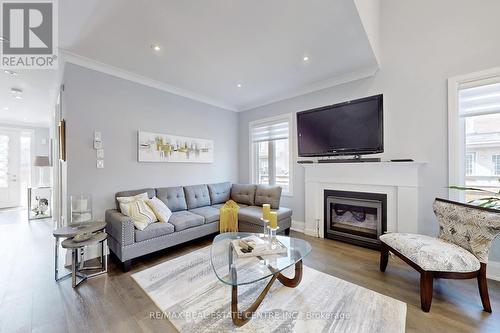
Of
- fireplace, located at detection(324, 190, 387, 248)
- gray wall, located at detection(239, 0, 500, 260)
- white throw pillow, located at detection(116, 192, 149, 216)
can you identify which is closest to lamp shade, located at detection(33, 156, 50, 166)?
white throw pillow, located at detection(116, 192, 149, 216)

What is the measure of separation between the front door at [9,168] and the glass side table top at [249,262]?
747 centimetres

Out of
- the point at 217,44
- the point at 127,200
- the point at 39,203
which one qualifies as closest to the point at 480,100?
the point at 217,44

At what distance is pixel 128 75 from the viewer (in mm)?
3148

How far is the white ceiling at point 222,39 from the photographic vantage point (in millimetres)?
1964

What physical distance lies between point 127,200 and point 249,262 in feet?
6.60

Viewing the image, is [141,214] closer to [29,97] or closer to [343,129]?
[343,129]

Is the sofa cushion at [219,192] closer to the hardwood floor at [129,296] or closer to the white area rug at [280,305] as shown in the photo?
the hardwood floor at [129,296]

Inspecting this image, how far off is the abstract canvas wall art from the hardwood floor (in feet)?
5.14

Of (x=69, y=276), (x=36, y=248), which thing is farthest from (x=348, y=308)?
(x=36, y=248)

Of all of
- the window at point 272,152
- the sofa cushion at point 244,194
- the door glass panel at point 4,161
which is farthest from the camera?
the door glass panel at point 4,161

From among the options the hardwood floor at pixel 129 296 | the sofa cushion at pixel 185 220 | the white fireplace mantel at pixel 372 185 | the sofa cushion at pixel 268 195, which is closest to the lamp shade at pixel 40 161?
the hardwood floor at pixel 129 296

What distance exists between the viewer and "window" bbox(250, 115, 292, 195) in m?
4.17

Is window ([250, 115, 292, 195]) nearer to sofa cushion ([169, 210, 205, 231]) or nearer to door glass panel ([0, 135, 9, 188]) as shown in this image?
sofa cushion ([169, 210, 205, 231])

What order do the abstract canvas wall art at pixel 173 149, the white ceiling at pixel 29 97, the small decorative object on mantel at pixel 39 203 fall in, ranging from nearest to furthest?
the white ceiling at pixel 29 97, the abstract canvas wall art at pixel 173 149, the small decorative object on mantel at pixel 39 203
